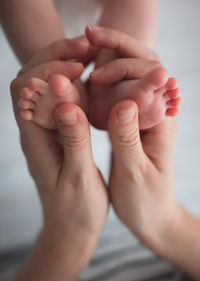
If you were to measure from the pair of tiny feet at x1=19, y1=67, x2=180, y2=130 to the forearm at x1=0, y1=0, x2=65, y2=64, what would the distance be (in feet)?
0.57

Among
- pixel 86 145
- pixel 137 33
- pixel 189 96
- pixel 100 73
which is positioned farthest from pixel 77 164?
pixel 189 96

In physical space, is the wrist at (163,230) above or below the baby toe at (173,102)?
below

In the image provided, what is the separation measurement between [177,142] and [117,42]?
1.71 ft

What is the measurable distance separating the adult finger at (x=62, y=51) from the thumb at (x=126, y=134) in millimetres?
160

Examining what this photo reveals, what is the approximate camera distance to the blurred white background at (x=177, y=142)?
80 centimetres

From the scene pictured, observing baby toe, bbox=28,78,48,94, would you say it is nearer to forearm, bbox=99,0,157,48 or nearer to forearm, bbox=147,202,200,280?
forearm, bbox=99,0,157,48

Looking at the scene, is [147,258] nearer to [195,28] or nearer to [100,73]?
[100,73]

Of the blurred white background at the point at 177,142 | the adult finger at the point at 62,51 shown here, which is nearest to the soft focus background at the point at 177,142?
the blurred white background at the point at 177,142

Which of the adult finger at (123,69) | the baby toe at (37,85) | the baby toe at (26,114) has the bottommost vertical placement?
the baby toe at (26,114)

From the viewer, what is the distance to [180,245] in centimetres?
72

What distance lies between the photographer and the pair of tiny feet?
44cm

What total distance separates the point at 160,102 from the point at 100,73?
4.7 inches

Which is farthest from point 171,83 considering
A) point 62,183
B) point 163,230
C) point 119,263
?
point 119,263

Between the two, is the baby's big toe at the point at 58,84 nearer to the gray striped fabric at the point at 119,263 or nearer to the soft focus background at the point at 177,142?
the soft focus background at the point at 177,142
